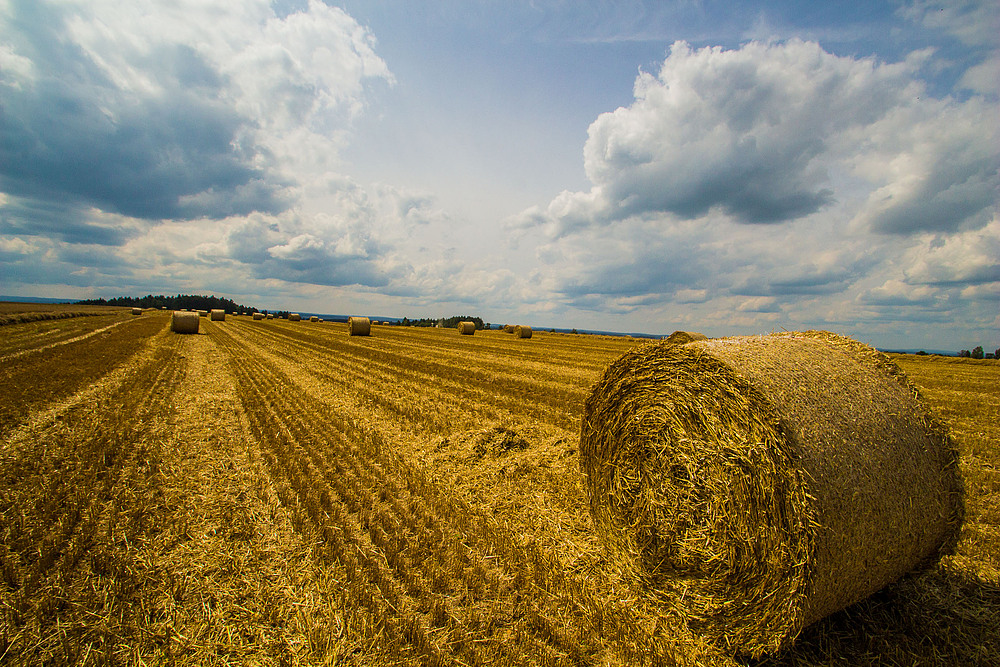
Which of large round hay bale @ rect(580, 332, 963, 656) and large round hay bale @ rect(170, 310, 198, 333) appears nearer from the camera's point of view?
large round hay bale @ rect(580, 332, 963, 656)

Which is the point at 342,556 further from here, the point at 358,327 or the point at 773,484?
the point at 358,327

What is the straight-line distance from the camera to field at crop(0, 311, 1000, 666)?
277 cm

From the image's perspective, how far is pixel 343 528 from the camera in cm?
411

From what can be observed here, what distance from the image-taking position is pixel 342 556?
12.0 ft

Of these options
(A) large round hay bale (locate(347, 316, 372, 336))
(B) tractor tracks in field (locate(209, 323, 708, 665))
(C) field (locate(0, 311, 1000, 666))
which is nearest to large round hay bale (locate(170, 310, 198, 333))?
(A) large round hay bale (locate(347, 316, 372, 336))

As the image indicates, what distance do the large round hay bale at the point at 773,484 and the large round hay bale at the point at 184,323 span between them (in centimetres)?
3178

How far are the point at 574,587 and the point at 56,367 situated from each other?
1625cm

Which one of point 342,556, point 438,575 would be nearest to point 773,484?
point 438,575

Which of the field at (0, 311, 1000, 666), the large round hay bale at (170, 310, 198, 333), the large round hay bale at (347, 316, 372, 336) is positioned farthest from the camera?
the large round hay bale at (347, 316, 372, 336)

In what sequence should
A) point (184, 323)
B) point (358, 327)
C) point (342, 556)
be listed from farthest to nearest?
point (358, 327), point (184, 323), point (342, 556)

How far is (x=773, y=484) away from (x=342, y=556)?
3657 millimetres

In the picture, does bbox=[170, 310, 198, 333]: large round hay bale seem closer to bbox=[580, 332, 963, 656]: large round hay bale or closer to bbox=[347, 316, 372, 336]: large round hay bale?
bbox=[347, 316, 372, 336]: large round hay bale

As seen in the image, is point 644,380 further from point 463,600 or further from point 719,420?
point 463,600

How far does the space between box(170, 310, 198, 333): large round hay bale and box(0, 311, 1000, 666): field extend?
2199 cm
